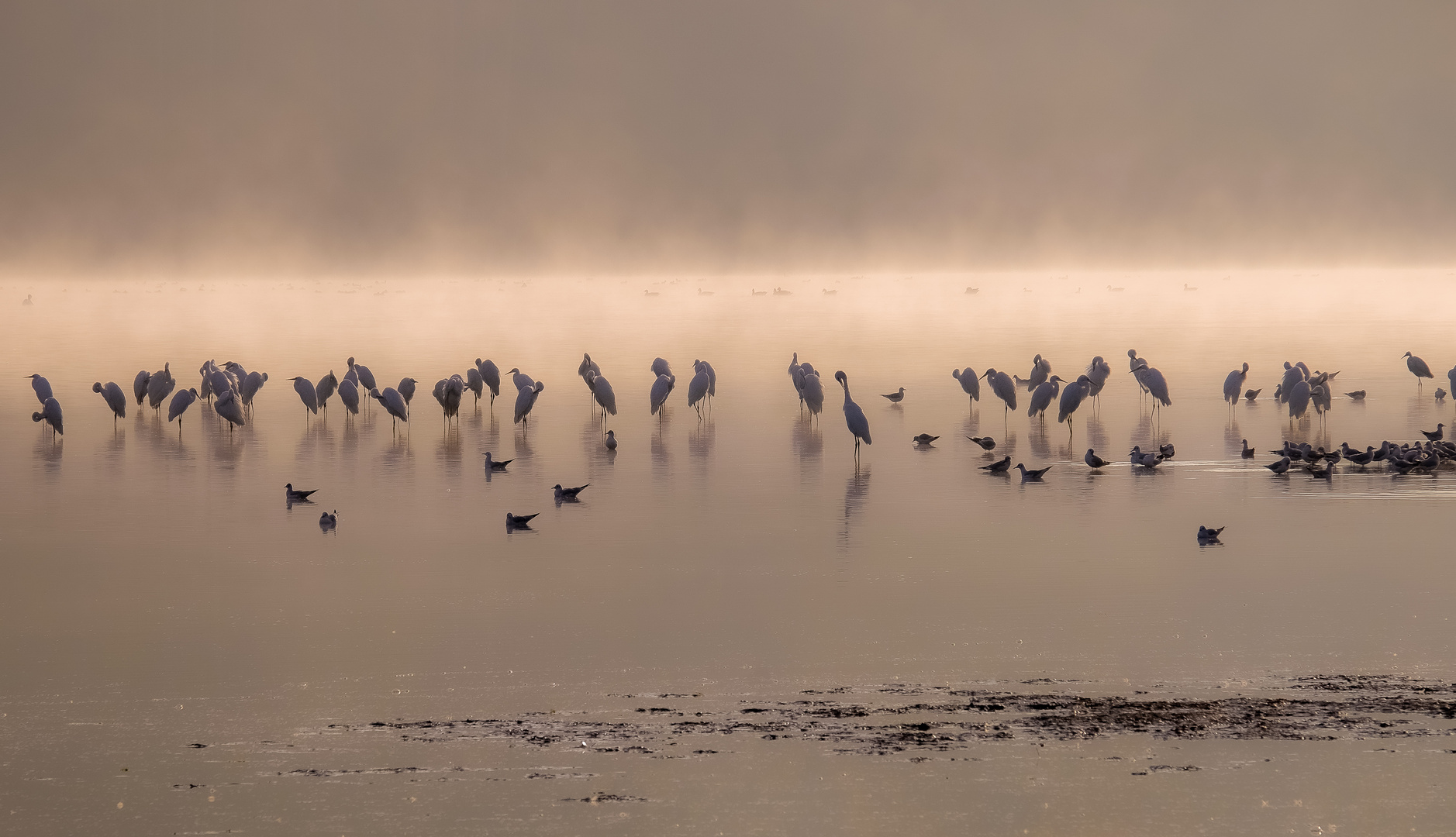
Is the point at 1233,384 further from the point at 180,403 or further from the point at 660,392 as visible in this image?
the point at 180,403

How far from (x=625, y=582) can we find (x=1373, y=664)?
3.76m

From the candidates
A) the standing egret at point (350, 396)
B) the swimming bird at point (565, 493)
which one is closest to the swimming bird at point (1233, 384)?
the swimming bird at point (565, 493)

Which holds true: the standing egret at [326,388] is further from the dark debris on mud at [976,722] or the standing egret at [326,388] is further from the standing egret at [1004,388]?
the dark debris on mud at [976,722]

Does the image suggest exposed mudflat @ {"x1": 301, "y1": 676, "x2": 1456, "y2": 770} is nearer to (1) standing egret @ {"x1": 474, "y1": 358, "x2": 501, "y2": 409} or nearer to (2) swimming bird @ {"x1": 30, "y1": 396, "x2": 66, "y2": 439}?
(2) swimming bird @ {"x1": 30, "y1": 396, "x2": 66, "y2": 439}

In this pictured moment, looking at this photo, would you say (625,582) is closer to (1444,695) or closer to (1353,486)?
(1444,695)

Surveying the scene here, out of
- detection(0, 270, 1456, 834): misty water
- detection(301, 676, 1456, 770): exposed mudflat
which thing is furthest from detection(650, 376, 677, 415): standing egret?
detection(301, 676, 1456, 770): exposed mudflat

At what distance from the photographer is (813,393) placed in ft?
54.4

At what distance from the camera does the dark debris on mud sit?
5.68 metres

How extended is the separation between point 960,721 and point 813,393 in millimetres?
10805

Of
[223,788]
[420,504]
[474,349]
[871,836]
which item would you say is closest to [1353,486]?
[420,504]

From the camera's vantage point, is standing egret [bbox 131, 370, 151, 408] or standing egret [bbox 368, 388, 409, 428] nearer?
standing egret [bbox 368, 388, 409, 428]

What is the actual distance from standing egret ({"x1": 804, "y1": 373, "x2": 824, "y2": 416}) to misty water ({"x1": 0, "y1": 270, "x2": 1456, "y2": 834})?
45cm

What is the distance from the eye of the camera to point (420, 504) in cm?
1114

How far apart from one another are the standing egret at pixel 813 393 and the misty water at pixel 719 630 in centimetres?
45
